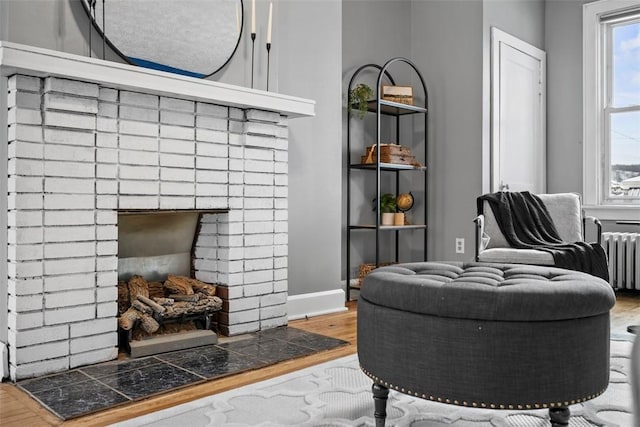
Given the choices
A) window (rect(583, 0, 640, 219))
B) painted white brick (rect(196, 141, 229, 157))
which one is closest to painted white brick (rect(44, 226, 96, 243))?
painted white brick (rect(196, 141, 229, 157))

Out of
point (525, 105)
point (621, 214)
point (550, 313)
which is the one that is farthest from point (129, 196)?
point (621, 214)

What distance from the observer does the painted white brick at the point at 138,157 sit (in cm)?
249

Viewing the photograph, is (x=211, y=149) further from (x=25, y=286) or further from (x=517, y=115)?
(x=517, y=115)

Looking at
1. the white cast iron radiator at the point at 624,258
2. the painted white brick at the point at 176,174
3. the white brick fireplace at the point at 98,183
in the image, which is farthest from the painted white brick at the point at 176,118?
the white cast iron radiator at the point at 624,258

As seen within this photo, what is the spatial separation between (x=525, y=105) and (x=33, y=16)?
375 cm

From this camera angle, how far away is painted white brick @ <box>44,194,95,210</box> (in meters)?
2.26

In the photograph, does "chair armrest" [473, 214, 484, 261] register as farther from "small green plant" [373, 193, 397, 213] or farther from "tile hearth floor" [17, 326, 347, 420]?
"tile hearth floor" [17, 326, 347, 420]

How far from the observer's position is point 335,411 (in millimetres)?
1889

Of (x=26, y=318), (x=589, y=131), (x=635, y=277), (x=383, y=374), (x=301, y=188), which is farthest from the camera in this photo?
(x=589, y=131)

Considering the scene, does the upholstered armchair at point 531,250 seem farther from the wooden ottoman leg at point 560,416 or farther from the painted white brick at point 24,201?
the painted white brick at point 24,201

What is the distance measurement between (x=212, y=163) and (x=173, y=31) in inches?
26.1

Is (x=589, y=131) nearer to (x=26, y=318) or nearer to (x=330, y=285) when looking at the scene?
(x=330, y=285)

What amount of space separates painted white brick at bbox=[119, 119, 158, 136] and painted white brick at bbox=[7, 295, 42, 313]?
2.56ft

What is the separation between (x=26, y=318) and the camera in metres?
2.20
